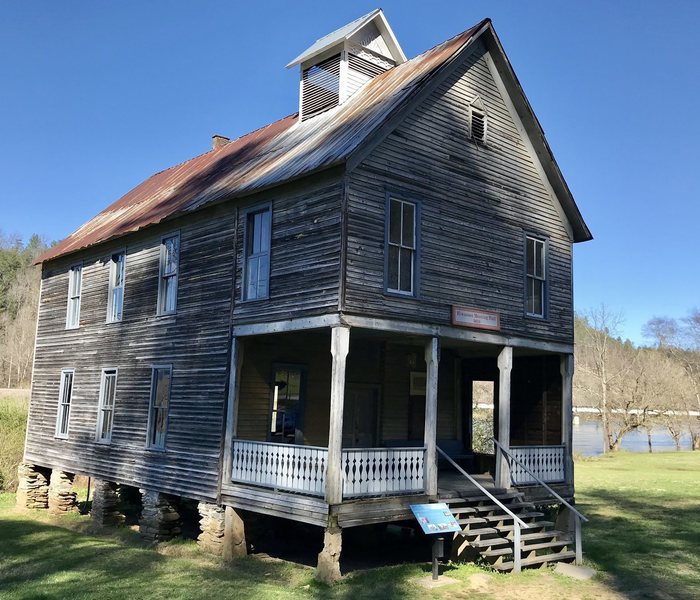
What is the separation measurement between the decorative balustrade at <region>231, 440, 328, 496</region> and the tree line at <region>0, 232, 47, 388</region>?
205 ft

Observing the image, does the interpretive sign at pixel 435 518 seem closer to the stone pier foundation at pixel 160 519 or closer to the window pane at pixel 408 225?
the window pane at pixel 408 225

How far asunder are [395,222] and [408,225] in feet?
1.12

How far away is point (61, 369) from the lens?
22.0 metres

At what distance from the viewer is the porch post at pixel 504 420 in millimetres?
15625

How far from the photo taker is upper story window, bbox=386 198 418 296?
14023 millimetres

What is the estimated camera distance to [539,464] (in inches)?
653

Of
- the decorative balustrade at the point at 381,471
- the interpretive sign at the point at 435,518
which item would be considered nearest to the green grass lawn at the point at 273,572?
the interpretive sign at the point at 435,518

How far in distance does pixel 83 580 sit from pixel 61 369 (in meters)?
10.3

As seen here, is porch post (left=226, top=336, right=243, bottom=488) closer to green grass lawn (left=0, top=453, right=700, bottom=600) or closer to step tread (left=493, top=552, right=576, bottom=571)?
green grass lawn (left=0, top=453, right=700, bottom=600)

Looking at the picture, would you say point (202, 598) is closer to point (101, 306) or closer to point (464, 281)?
point (464, 281)

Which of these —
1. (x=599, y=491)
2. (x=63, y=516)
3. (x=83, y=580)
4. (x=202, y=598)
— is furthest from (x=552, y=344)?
(x=63, y=516)

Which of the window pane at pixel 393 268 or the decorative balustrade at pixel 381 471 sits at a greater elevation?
the window pane at pixel 393 268

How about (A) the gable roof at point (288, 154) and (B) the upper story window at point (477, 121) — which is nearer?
(A) the gable roof at point (288, 154)

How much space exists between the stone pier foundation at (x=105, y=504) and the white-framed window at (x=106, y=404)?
1225mm
